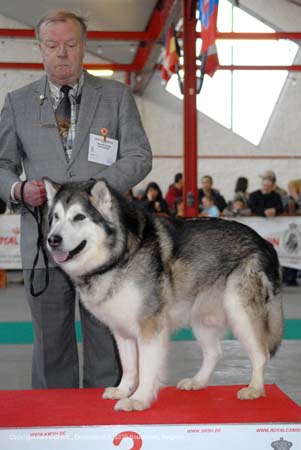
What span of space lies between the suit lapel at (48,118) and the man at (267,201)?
23.6ft

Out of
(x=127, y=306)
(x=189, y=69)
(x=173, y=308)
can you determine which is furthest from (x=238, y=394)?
(x=189, y=69)

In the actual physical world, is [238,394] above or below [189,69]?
below

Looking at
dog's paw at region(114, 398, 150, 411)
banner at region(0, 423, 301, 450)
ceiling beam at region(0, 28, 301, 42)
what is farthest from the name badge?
ceiling beam at region(0, 28, 301, 42)

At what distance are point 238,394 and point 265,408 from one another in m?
0.23

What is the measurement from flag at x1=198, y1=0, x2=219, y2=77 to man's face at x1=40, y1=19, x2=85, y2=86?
18.1 feet

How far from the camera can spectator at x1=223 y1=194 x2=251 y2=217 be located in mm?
10408

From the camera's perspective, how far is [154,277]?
2.76 m

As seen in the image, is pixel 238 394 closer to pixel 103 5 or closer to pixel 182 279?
pixel 182 279

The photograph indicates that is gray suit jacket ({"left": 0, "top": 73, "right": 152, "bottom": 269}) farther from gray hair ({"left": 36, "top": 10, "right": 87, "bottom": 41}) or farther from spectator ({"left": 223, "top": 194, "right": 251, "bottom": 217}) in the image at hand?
spectator ({"left": 223, "top": 194, "right": 251, "bottom": 217})

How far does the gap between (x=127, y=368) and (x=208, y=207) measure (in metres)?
8.31

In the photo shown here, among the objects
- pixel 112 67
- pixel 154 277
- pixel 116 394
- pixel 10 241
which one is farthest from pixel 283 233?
pixel 112 67

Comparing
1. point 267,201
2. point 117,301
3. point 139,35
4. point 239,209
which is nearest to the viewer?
point 117,301

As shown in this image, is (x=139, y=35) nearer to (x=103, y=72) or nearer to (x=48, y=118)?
(x=103, y=72)

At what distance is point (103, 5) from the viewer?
588 inches
